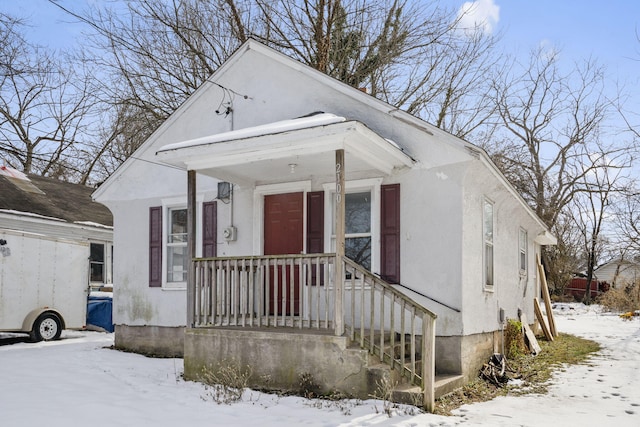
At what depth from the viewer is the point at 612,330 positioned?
1628 centimetres

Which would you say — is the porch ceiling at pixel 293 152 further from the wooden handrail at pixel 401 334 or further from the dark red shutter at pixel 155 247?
the dark red shutter at pixel 155 247

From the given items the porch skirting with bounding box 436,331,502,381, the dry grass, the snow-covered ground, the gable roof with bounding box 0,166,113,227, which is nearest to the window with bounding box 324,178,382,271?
the porch skirting with bounding box 436,331,502,381

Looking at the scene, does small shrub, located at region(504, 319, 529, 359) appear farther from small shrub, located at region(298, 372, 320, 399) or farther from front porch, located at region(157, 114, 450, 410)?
small shrub, located at region(298, 372, 320, 399)

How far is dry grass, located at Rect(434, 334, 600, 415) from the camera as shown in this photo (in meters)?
7.09

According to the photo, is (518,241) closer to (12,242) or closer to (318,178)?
(318,178)

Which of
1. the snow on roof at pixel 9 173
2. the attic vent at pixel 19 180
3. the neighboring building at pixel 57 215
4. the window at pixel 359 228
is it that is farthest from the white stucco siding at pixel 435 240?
the snow on roof at pixel 9 173

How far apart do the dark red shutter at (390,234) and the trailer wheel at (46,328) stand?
833 centimetres

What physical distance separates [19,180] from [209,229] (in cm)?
1052

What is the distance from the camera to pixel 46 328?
12680mm

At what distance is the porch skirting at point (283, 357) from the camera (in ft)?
22.4

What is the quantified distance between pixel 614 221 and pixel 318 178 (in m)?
24.0

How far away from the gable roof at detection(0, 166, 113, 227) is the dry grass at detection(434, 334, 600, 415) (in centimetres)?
1262

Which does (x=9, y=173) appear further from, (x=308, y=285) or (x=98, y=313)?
(x=308, y=285)

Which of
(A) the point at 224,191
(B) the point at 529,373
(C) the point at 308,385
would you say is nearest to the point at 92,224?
(A) the point at 224,191
